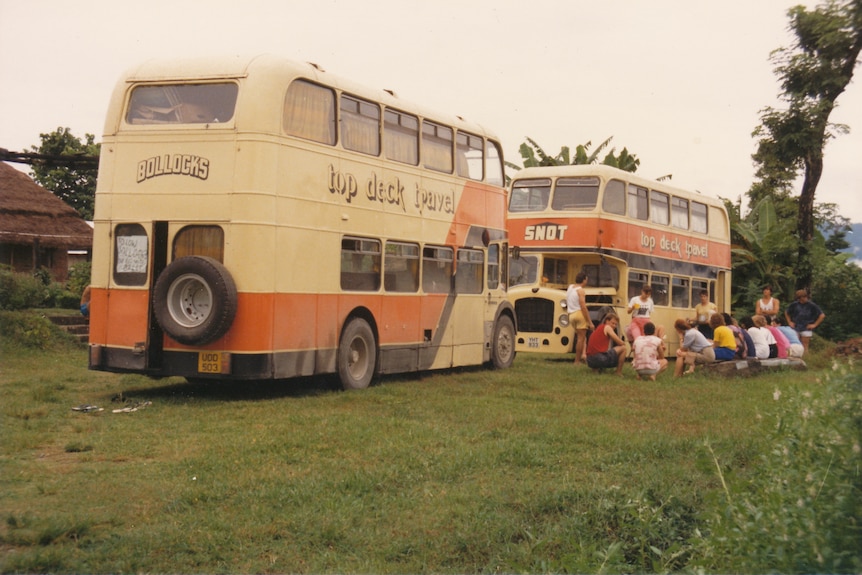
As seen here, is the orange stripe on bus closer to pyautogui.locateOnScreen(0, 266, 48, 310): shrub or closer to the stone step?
pyautogui.locateOnScreen(0, 266, 48, 310): shrub

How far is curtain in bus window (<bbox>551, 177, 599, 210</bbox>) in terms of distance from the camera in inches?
862

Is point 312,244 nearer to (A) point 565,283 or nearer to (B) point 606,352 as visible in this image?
(B) point 606,352

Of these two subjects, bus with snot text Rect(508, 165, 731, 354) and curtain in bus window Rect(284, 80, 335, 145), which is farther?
bus with snot text Rect(508, 165, 731, 354)

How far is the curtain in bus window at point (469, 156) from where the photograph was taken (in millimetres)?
17250

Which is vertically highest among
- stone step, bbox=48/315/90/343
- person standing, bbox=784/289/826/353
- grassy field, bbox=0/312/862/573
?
person standing, bbox=784/289/826/353

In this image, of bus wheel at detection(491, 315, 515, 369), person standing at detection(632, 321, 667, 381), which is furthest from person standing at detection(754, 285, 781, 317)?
bus wheel at detection(491, 315, 515, 369)

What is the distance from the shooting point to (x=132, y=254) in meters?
12.8

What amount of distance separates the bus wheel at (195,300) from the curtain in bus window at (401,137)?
3.91 meters

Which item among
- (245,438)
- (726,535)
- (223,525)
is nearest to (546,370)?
(245,438)

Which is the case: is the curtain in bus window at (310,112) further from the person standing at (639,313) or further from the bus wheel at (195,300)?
the person standing at (639,313)

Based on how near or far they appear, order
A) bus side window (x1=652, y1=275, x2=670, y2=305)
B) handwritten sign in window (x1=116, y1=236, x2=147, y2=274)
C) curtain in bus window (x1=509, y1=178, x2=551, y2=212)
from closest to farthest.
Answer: handwritten sign in window (x1=116, y1=236, x2=147, y2=274)
curtain in bus window (x1=509, y1=178, x2=551, y2=212)
bus side window (x1=652, y1=275, x2=670, y2=305)

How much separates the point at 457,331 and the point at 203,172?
621 centimetres

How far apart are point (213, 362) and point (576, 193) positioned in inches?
457

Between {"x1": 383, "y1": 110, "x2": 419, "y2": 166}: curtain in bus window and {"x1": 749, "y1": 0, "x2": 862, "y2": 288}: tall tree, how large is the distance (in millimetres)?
9643
